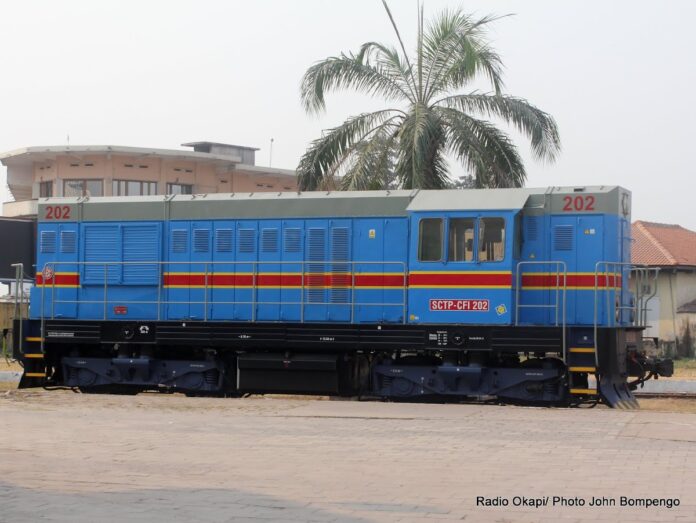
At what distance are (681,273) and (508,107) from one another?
23962 mm

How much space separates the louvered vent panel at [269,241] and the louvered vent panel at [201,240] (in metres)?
1.12

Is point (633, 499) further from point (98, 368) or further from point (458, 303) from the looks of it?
point (98, 368)

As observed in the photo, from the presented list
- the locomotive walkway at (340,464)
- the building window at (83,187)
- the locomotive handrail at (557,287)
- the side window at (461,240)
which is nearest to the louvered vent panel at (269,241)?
the side window at (461,240)

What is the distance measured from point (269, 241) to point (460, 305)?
13.1 feet

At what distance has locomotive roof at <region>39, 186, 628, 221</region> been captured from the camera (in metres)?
Result: 17.7

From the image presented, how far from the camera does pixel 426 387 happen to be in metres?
18.1

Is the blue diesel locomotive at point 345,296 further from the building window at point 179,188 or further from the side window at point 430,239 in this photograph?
the building window at point 179,188

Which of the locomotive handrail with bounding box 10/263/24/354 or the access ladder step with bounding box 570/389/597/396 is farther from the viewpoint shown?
the locomotive handrail with bounding box 10/263/24/354

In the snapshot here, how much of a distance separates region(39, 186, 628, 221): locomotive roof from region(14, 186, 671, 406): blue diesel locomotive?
32 mm

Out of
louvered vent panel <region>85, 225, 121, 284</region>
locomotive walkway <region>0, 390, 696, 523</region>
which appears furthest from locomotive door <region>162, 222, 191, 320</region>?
locomotive walkway <region>0, 390, 696, 523</region>

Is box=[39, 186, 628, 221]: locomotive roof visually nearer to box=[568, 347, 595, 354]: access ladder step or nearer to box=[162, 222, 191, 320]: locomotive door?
box=[162, 222, 191, 320]: locomotive door

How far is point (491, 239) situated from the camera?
17.5 meters

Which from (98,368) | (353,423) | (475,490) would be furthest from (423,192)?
(475,490)

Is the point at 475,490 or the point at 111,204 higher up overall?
the point at 111,204
